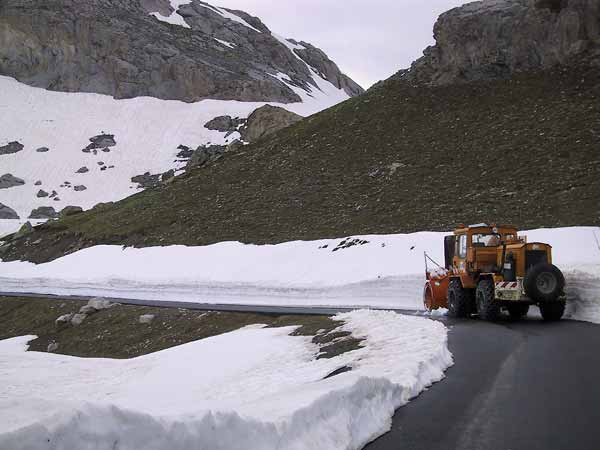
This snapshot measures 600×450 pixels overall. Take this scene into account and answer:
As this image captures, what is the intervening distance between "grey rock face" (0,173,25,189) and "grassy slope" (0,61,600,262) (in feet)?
91.3

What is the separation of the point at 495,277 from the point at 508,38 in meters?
39.1

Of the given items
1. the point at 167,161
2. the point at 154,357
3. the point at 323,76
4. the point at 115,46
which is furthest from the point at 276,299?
the point at 323,76

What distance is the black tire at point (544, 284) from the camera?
15.7 meters

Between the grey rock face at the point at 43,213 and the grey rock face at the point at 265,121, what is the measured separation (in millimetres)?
25539

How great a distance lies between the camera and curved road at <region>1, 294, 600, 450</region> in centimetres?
631

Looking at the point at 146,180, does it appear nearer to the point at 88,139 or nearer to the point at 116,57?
the point at 88,139

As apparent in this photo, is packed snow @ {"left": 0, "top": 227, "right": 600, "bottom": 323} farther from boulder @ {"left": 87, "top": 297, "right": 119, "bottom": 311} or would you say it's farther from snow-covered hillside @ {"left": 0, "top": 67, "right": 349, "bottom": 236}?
snow-covered hillside @ {"left": 0, "top": 67, "right": 349, "bottom": 236}

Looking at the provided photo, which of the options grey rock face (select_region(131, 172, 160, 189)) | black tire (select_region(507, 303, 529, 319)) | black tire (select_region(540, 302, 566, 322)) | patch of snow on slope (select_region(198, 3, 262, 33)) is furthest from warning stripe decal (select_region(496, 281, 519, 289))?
patch of snow on slope (select_region(198, 3, 262, 33))

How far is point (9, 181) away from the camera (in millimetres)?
83688

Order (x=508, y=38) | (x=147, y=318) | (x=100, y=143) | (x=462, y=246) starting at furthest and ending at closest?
(x=100, y=143) < (x=508, y=38) < (x=147, y=318) < (x=462, y=246)

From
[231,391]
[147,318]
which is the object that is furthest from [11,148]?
[231,391]

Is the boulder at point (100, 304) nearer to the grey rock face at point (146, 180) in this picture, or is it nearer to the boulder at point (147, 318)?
the boulder at point (147, 318)

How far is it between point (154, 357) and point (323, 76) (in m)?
130

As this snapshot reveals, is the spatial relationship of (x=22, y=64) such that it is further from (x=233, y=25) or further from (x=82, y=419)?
(x=82, y=419)
